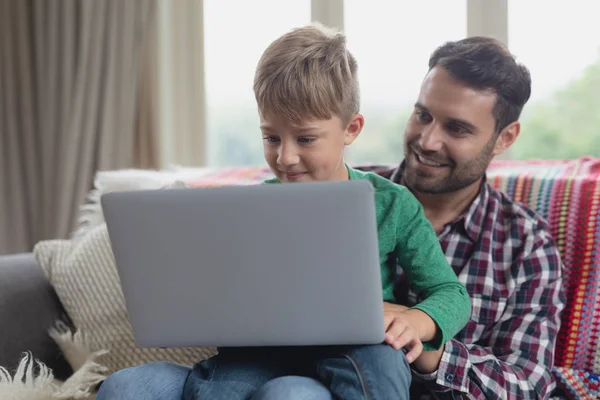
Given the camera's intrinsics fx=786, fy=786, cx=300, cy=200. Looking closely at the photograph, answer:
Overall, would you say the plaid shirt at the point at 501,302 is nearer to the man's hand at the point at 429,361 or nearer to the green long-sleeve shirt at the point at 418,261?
the man's hand at the point at 429,361

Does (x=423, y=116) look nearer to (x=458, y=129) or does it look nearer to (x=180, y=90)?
(x=458, y=129)

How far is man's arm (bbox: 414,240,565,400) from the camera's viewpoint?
1316mm

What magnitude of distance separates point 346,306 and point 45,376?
2.60ft

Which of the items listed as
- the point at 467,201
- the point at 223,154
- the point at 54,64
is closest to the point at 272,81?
the point at 467,201

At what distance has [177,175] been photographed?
2.03 metres

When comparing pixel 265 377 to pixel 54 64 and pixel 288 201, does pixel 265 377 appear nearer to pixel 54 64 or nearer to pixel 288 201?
pixel 288 201

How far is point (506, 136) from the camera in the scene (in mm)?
1658

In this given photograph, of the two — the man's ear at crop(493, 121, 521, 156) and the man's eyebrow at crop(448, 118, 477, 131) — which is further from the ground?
the man's eyebrow at crop(448, 118, 477, 131)

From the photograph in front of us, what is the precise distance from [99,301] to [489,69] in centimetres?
95

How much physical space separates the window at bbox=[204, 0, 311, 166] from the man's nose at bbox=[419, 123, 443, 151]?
5.13ft

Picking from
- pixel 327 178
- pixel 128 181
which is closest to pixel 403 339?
pixel 327 178

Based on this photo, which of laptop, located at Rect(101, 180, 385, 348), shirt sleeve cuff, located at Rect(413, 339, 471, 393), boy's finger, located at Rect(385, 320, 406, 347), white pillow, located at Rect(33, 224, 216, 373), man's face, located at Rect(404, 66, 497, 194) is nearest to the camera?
laptop, located at Rect(101, 180, 385, 348)

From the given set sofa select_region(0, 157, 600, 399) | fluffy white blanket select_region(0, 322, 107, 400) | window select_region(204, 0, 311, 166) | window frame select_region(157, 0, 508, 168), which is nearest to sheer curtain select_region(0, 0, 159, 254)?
window frame select_region(157, 0, 508, 168)

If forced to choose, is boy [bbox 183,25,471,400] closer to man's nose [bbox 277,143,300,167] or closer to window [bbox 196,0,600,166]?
man's nose [bbox 277,143,300,167]
